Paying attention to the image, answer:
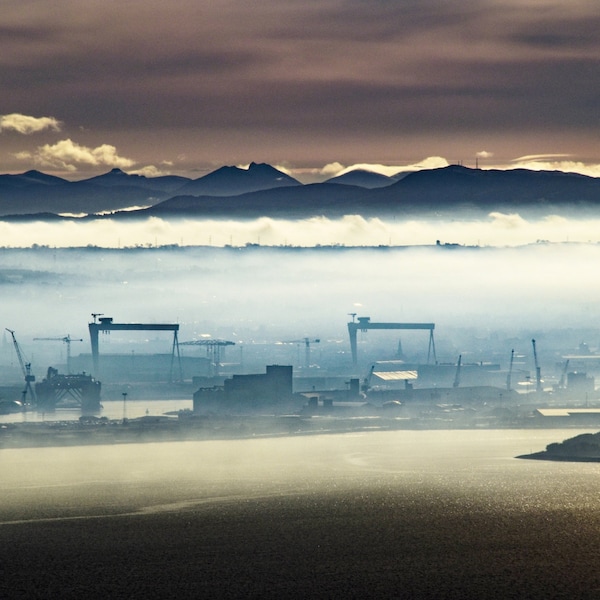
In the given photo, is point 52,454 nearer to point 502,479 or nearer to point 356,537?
point 502,479

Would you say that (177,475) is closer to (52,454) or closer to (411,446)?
(52,454)

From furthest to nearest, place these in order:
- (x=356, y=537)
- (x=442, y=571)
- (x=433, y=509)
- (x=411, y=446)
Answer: (x=411, y=446)
(x=433, y=509)
(x=356, y=537)
(x=442, y=571)

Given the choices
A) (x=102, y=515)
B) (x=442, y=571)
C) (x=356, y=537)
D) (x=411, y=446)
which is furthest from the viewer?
(x=411, y=446)

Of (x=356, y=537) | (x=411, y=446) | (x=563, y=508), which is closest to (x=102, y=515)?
(x=356, y=537)

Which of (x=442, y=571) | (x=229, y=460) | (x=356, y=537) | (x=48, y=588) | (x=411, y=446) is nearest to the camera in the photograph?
(x=48, y=588)

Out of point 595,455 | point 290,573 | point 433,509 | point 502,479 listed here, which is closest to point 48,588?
point 290,573

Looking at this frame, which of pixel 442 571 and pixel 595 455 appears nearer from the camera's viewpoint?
pixel 442 571
